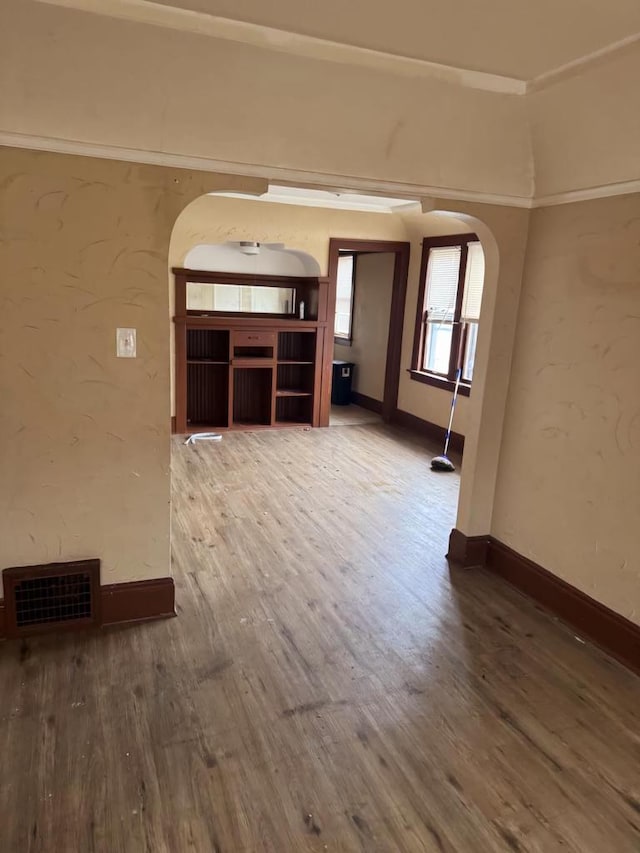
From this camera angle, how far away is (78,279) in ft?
8.49

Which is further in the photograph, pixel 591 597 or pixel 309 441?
pixel 309 441

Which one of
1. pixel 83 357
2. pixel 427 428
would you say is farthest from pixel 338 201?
pixel 83 357

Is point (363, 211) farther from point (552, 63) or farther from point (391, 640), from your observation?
point (391, 640)

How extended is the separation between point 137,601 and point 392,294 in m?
5.29

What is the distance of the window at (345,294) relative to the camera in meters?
8.62

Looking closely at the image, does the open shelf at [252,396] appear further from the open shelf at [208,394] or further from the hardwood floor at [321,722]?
the hardwood floor at [321,722]

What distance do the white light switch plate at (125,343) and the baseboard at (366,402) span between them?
5.41 metres

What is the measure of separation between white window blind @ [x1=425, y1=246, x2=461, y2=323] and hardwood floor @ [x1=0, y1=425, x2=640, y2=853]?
3399 mm

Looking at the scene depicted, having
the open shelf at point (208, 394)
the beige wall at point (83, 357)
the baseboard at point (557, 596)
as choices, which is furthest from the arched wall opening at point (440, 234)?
the open shelf at point (208, 394)

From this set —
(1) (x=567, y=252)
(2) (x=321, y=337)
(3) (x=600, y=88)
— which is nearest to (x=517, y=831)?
(1) (x=567, y=252)

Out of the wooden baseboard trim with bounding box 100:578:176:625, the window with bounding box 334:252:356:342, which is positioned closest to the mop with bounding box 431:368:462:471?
the window with bounding box 334:252:356:342

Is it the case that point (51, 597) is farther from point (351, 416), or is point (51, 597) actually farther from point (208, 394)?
point (351, 416)

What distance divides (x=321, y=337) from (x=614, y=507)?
4374mm

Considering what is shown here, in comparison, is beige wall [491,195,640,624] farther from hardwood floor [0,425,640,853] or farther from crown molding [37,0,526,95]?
crown molding [37,0,526,95]
